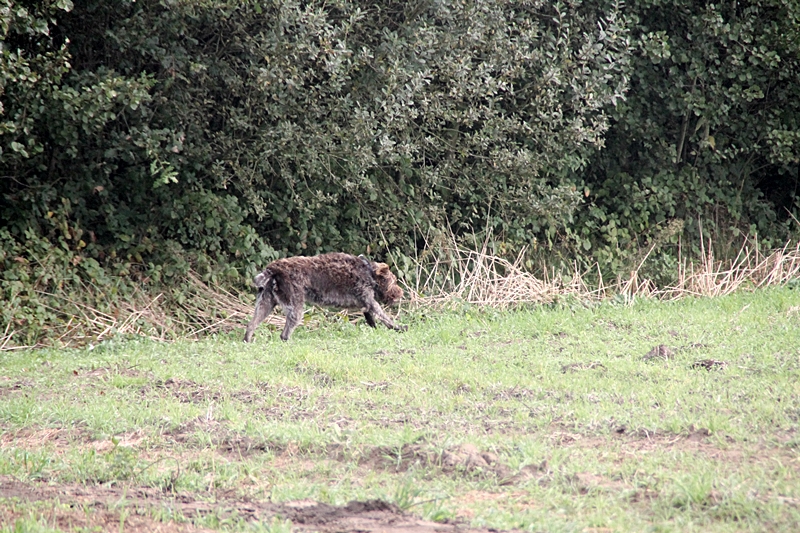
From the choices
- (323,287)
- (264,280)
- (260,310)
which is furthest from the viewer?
(323,287)

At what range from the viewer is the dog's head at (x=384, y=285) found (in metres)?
12.3

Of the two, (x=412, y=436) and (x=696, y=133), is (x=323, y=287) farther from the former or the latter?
(x=696, y=133)

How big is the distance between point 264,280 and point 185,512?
634 centimetres

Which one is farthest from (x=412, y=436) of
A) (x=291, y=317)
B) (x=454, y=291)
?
(x=454, y=291)

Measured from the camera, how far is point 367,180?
43.8 feet

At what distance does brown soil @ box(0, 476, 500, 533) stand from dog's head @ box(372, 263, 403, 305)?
6928 mm

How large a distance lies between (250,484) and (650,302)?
9371 mm

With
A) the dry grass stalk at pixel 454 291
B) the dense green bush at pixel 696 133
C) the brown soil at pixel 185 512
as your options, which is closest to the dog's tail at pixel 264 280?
the dry grass stalk at pixel 454 291

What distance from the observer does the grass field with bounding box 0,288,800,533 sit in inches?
198

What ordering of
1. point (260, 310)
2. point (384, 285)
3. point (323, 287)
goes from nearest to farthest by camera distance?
point (260, 310) → point (323, 287) → point (384, 285)

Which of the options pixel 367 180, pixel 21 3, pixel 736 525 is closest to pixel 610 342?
pixel 367 180

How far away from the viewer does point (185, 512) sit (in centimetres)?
515

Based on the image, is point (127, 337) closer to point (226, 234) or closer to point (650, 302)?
point (226, 234)

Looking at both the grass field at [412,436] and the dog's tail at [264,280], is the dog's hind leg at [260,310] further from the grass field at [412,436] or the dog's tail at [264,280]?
the grass field at [412,436]
